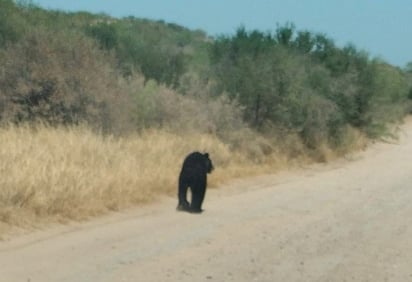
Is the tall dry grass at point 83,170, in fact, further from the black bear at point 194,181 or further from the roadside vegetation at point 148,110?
the black bear at point 194,181

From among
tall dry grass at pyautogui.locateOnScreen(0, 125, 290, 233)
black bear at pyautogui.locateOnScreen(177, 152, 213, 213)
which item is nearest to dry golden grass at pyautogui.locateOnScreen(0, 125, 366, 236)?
tall dry grass at pyautogui.locateOnScreen(0, 125, 290, 233)

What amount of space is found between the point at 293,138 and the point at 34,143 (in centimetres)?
1358

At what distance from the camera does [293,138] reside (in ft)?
97.2

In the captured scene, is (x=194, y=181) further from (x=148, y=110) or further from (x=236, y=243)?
(x=148, y=110)

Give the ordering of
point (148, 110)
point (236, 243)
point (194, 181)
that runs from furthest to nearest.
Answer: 1. point (148, 110)
2. point (194, 181)
3. point (236, 243)

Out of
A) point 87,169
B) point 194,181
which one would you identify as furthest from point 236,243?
point 87,169

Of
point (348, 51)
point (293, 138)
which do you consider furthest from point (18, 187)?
point (348, 51)

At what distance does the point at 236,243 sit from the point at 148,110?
11.9 metres

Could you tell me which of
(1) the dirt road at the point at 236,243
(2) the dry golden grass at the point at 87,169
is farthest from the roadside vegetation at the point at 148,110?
(1) the dirt road at the point at 236,243

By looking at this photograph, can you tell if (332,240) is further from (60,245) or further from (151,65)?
(151,65)

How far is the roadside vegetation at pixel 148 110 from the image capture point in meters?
15.9

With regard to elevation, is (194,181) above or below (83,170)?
above

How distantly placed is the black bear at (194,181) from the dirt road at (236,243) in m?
0.31

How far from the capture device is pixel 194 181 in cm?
1644
